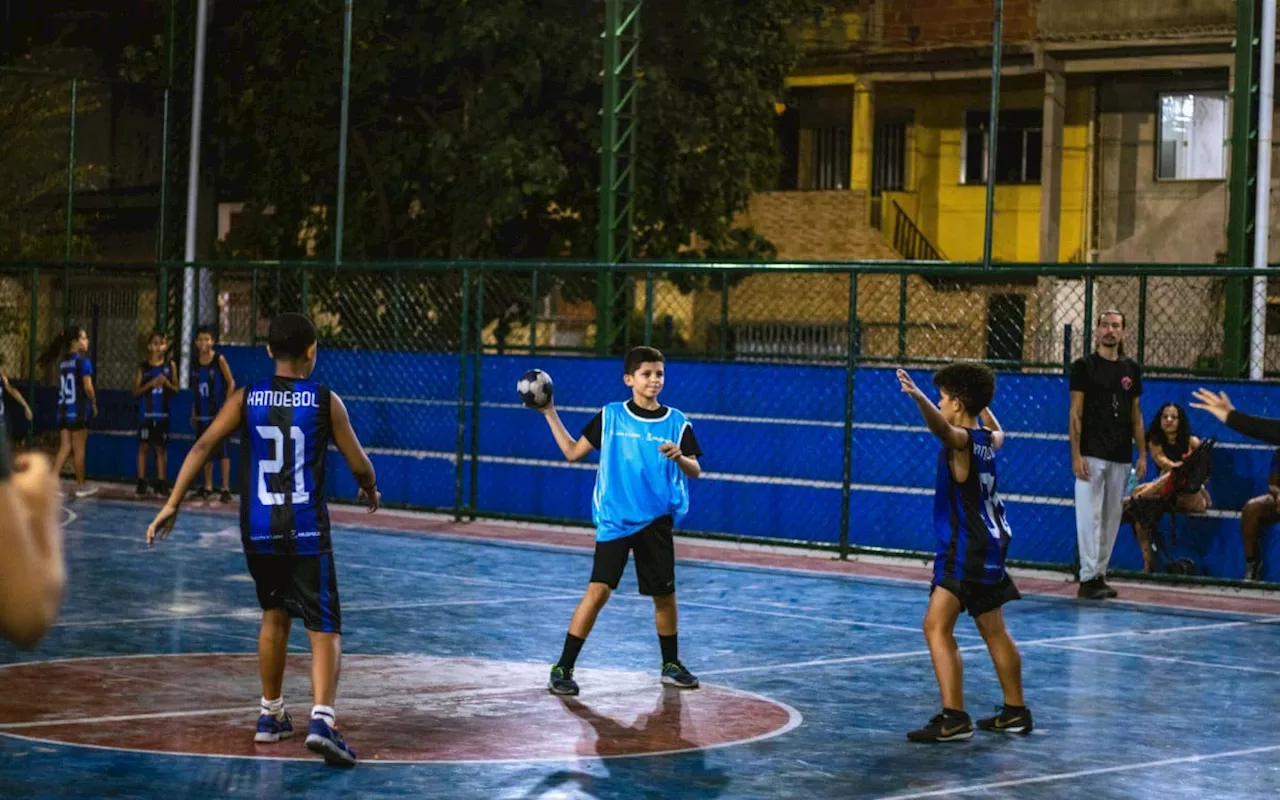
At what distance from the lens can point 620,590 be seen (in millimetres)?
15617

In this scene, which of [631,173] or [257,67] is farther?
[257,67]

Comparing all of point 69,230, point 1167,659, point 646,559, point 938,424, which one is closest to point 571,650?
point 646,559

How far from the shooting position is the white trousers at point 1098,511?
15547 mm

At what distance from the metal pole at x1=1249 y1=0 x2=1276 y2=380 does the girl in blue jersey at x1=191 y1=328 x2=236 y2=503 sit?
1073 centimetres

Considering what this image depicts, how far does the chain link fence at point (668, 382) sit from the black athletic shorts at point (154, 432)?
3.91 ft

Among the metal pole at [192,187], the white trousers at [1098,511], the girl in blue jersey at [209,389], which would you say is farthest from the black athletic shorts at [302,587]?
the metal pole at [192,187]

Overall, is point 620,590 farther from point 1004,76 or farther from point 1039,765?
point 1004,76

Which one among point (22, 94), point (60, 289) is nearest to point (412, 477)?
point (60, 289)

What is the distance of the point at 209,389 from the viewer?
877 inches

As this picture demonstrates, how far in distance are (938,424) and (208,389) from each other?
14.2 m

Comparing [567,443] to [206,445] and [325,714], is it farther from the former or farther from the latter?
[325,714]

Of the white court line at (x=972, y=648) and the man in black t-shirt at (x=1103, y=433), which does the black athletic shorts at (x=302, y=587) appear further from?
the man in black t-shirt at (x=1103, y=433)

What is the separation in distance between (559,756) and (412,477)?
13258mm

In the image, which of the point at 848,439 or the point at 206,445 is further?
the point at 848,439
